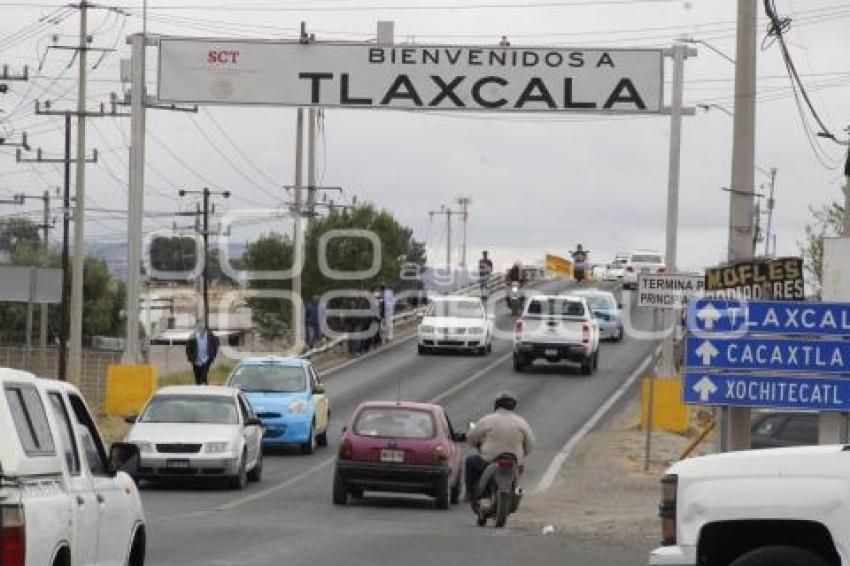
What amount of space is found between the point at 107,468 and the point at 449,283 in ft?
222

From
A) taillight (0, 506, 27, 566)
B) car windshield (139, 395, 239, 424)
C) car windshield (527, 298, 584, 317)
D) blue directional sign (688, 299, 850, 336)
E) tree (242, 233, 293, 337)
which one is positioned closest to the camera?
taillight (0, 506, 27, 566)

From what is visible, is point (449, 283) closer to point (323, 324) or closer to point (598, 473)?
point (323, 324)

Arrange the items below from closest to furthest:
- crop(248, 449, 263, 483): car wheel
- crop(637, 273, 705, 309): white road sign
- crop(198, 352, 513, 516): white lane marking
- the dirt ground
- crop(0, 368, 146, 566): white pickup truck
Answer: crop(0, 368, 146, 566): white pickup truck → the dirt ground → crop(198, 352, 513, 516): white lane marking → crop(248, 449, 263, 483): car wheel → crop(637, 273, 705, 309): white road sign

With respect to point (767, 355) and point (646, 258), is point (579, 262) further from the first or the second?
point (767, 355)

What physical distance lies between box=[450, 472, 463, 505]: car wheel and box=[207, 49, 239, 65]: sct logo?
11720 mm

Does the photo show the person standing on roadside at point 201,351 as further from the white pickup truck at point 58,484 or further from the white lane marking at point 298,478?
the white pickup truck at point 58,484

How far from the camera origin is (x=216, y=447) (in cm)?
2639

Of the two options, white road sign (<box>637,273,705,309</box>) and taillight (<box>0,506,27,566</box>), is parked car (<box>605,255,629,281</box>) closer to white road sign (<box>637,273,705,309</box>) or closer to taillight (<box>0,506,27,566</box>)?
white road sign (<box>637,273,705,309</box>)

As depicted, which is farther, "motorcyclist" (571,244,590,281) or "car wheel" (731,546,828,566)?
"motorcyclist" (571,244,590,281)

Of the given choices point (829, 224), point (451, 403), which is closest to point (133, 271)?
point (451, 403)

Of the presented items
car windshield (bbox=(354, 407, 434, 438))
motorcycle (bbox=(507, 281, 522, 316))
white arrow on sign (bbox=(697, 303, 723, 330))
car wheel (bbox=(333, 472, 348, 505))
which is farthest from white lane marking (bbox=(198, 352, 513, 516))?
motorcycle (bbox=(507, 281, 522, 316))

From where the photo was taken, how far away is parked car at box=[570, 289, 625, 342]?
5644 centimetres

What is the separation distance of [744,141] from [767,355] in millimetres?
3481

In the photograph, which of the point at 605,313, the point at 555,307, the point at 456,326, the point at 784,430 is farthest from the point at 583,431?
the point at 605,313
